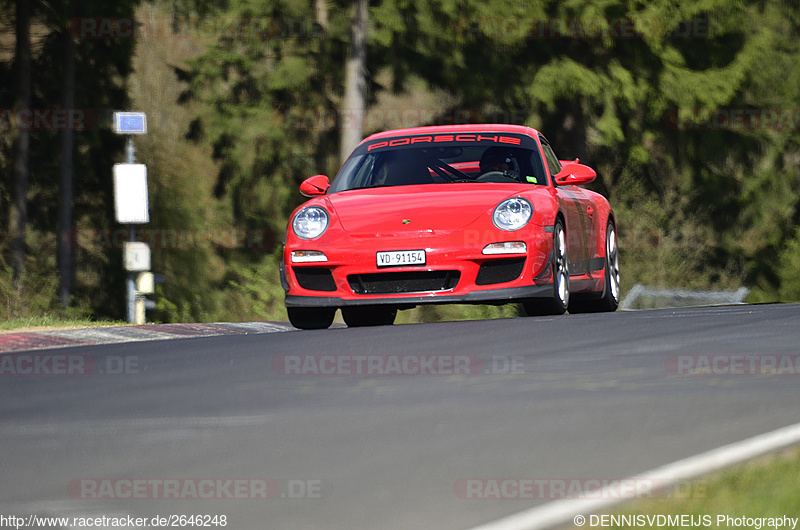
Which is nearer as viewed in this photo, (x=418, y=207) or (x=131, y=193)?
(x=418, y=207)

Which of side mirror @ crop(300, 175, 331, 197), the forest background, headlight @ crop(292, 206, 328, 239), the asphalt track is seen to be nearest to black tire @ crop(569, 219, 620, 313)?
side mirror @ crop(300, 175, 331, 197)

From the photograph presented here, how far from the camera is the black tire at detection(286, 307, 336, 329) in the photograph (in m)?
11.2

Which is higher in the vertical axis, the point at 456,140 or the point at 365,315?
the point at 456,140

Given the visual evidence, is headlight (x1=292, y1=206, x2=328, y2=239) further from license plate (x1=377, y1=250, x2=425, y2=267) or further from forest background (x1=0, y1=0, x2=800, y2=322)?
forest background (x1=0, y1=0, x2=800, y2=322)

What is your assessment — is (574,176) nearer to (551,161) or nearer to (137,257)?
(551,161)

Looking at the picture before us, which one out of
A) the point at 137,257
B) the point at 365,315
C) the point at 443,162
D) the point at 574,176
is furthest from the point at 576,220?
the point at 137,257

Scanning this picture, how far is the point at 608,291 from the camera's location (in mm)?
13344

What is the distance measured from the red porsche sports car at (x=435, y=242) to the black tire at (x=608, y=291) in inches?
39.5

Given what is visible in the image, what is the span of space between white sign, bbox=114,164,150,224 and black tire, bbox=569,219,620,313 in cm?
601

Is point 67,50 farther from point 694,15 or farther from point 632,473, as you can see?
point 632,473

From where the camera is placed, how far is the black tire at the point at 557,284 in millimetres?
11000

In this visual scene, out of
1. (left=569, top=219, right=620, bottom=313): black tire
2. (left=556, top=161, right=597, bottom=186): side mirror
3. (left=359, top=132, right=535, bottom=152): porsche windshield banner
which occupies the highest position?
(left=359, top=132, right=535, bottom=152): porsche windshield banner

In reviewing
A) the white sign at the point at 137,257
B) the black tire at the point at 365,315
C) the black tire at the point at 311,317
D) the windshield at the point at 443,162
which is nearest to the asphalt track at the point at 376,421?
the black tire at the point at 311,317

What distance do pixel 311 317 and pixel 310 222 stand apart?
87 cm
